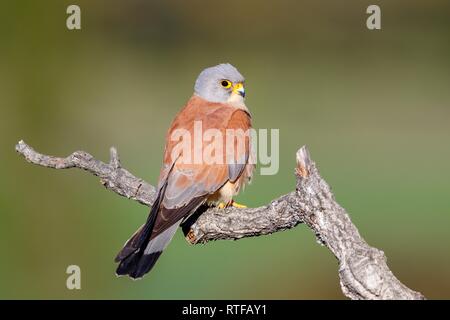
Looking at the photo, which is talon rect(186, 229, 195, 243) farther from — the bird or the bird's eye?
the bird's eye

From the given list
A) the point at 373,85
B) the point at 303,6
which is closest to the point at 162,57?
the point at 303,6

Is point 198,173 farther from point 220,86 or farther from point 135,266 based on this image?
point 220,86

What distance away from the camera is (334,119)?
1181 centimetres

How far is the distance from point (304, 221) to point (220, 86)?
1.08m

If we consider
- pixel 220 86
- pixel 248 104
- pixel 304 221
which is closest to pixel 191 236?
pixel 304 221

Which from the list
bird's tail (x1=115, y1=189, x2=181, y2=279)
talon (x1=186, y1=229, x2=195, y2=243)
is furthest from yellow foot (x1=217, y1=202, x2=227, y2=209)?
bird's tail (x1=115, y1=189, x2=181, y2=279)

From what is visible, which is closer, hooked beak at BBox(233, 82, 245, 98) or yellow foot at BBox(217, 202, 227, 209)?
yellow foot at BBox(217, 202, 227, 209)

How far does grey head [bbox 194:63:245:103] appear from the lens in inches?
174

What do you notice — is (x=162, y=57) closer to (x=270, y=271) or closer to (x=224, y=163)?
(x=270, y=271)

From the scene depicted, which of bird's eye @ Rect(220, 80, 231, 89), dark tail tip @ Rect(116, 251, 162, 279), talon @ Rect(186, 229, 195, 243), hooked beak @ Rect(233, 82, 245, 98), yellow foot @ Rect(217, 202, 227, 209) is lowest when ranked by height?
dark tail tip @ Rect(116, 251, 162, 279)

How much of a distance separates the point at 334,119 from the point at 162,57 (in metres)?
2.80

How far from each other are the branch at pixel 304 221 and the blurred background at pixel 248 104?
3.40m

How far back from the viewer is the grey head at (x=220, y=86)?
174 inches

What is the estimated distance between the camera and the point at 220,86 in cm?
443
